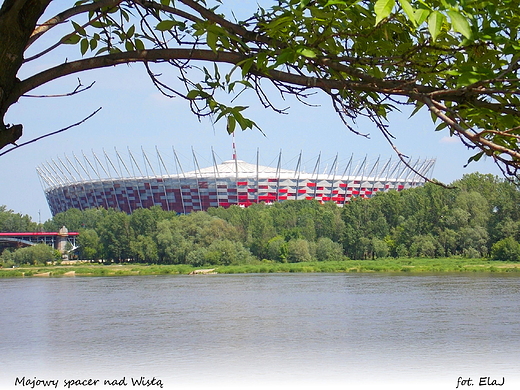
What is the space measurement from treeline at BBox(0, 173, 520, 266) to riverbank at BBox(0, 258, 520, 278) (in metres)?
0.92

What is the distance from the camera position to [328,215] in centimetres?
3197

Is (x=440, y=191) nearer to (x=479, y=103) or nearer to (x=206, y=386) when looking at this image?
(x=206, y=386)

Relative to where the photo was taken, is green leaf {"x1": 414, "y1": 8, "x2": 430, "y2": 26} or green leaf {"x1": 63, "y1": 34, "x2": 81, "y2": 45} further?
green leaf {"x1": 63, "y1": 34, "x2": 81, "y2": 45}

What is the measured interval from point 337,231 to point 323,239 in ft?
5.59

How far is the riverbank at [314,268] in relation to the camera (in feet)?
79.4

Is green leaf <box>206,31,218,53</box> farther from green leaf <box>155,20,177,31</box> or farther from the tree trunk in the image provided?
the tree trunk

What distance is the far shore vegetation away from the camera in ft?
88.2

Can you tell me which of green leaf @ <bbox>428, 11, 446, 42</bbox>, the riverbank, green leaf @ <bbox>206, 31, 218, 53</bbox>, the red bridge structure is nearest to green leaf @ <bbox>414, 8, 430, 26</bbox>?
green leaf @ <bbox>428, 11, 446, 42</bbox>

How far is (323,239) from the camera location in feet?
98.2

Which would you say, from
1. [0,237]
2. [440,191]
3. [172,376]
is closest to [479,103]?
[172,376]

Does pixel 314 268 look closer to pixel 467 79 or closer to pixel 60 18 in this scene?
pixel 60 18

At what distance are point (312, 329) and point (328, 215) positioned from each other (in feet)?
69.8

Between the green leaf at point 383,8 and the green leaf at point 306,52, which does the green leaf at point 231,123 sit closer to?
the green leaf at point 306,52

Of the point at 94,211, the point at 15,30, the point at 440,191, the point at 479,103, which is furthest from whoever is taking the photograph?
the point at 94,211
